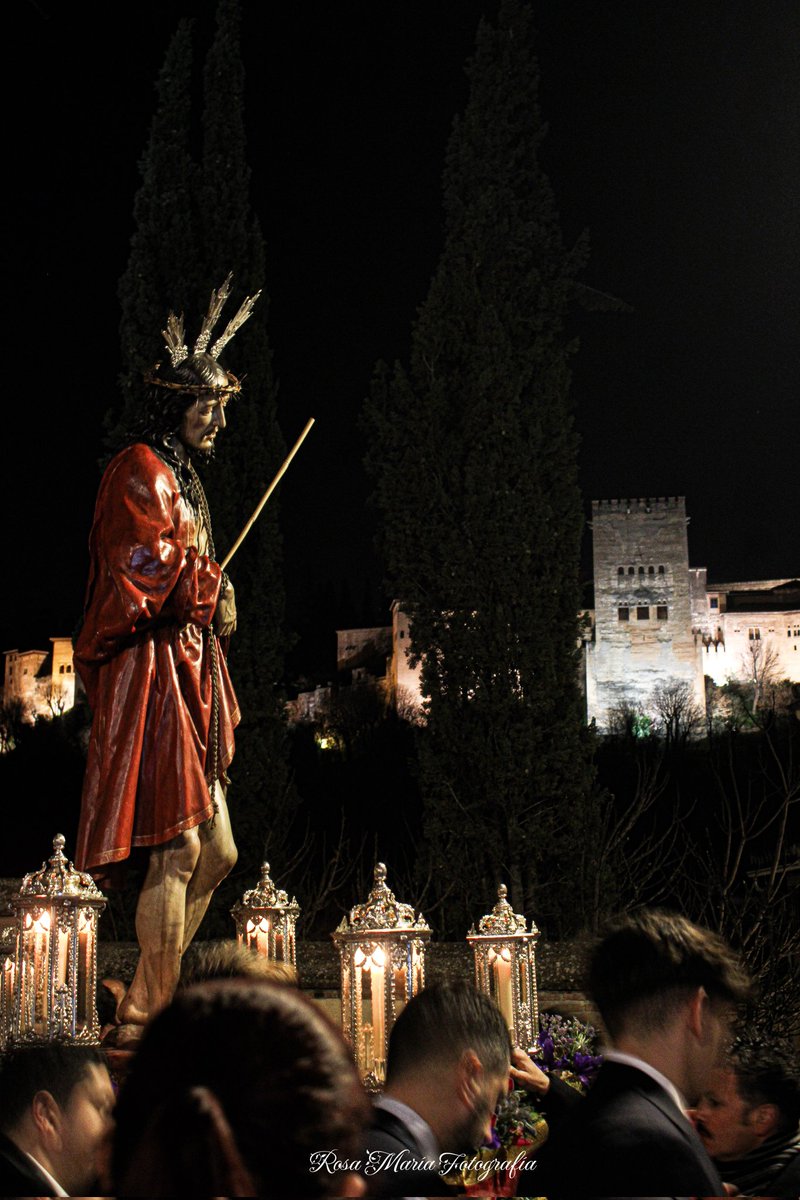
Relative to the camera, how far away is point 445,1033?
8.27 feet

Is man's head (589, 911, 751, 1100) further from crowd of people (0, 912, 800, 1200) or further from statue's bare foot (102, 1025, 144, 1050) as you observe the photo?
statue's bare foot (102, 1025, 144, 1050)

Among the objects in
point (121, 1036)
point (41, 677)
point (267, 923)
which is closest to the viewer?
point (121, 1036)

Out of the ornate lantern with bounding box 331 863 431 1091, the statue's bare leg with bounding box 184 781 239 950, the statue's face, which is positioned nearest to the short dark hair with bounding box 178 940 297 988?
the ornate lantern with bounding box 331 863 431 1091

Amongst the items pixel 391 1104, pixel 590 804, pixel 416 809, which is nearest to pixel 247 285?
pixel 590 804

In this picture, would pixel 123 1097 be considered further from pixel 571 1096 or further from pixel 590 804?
pixel 590 804

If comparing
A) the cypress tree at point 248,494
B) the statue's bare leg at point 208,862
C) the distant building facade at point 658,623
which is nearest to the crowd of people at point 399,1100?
the statue's bare leg at point 208,862

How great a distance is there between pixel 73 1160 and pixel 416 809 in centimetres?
1952

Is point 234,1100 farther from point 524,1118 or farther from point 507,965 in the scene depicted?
point 507,965

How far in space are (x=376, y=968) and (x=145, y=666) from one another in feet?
5.03

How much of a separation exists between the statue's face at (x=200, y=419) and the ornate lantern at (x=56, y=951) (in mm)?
1869

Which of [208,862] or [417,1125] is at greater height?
[208,862]

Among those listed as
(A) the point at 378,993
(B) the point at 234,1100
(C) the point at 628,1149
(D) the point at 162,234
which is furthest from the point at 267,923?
(D) the point at 162,234

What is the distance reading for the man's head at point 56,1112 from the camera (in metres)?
2.25

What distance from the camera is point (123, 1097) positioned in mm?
1366
